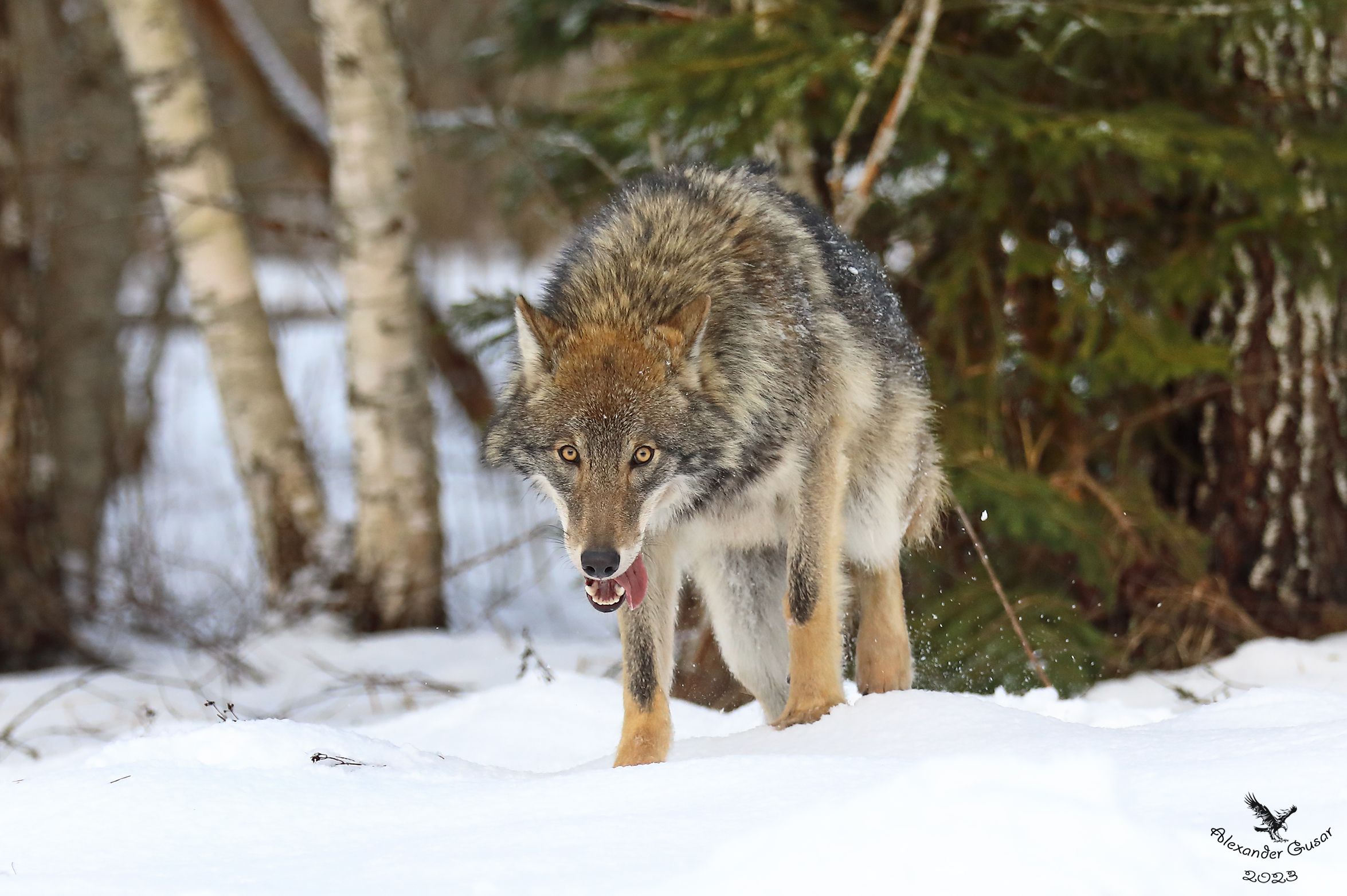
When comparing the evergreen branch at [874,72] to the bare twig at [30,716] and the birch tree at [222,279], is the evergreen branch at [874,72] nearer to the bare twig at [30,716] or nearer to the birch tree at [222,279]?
the birch tree at [222,279]

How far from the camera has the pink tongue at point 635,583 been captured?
3.64m

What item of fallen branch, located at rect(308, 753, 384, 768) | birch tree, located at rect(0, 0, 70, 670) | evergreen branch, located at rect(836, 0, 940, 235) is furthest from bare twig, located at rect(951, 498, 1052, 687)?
birch tree, located at rect(0, 0, 70, 670)

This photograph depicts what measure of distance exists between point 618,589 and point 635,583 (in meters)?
0.20

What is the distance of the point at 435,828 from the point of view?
247 centimetres

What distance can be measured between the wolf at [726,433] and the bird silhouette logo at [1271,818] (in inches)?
62.0

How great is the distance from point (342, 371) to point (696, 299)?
36.4 feet

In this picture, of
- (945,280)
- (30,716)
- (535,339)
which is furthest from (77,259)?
(535,339)

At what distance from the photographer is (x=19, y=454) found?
8.12 m

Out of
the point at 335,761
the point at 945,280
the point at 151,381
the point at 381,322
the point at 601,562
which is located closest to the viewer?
the point at 335,761

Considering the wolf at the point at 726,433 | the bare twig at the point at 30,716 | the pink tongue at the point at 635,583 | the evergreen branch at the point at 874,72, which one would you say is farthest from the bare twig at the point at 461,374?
the pink tongue at the point at 635,583

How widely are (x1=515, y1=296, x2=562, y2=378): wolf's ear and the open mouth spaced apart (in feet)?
2.08

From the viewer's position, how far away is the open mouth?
346cm

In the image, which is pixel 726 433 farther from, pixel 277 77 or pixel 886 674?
pixel 277 77

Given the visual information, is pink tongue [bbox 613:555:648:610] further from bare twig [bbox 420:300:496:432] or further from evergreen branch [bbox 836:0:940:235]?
bare twig [bbox 420:300:496:432]
